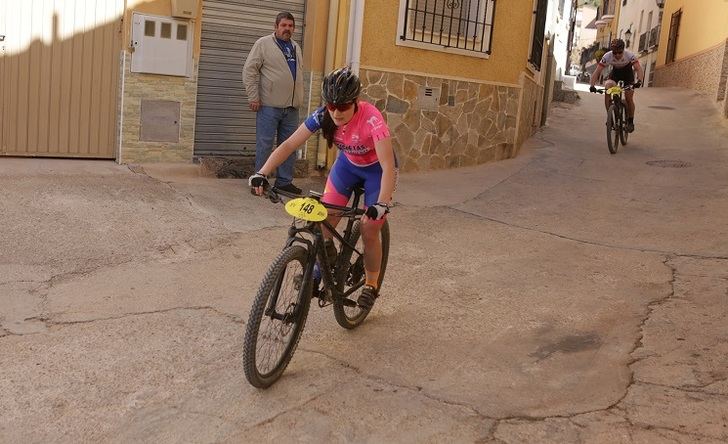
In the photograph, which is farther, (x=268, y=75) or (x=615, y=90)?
(x=615, y=90)

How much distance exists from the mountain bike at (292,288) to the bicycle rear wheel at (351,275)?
2 cm

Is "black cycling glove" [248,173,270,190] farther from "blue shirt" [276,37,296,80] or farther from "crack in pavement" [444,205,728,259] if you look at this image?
"blue shirt" [276,37,296,80]

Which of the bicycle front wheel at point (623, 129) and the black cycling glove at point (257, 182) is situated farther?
the bicycle front wheel at point (623, 129)

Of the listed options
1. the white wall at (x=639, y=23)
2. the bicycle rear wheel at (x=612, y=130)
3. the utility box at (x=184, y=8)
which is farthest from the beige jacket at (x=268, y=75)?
the white wall at (x=639, y=23)

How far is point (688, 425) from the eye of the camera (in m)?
3.73

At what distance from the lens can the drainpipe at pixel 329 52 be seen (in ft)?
33.0

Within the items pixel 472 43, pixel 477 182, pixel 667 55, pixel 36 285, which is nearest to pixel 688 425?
pixel 36 285

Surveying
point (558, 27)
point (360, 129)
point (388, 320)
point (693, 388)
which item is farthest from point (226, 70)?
point (558, 27)

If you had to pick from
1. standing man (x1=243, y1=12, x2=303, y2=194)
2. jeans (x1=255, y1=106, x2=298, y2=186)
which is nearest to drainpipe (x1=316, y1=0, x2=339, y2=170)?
jeans (x1=255, y1=106, x2=298, y2=186)

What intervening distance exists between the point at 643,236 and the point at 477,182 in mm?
2823

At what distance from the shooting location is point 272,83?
8.47m

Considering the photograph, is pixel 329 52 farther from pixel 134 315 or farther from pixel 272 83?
pixel 134 315

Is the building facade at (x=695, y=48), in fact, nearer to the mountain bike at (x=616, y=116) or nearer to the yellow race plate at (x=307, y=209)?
the mountain bike at (x=616, y=116)

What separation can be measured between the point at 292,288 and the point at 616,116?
10212 mm
